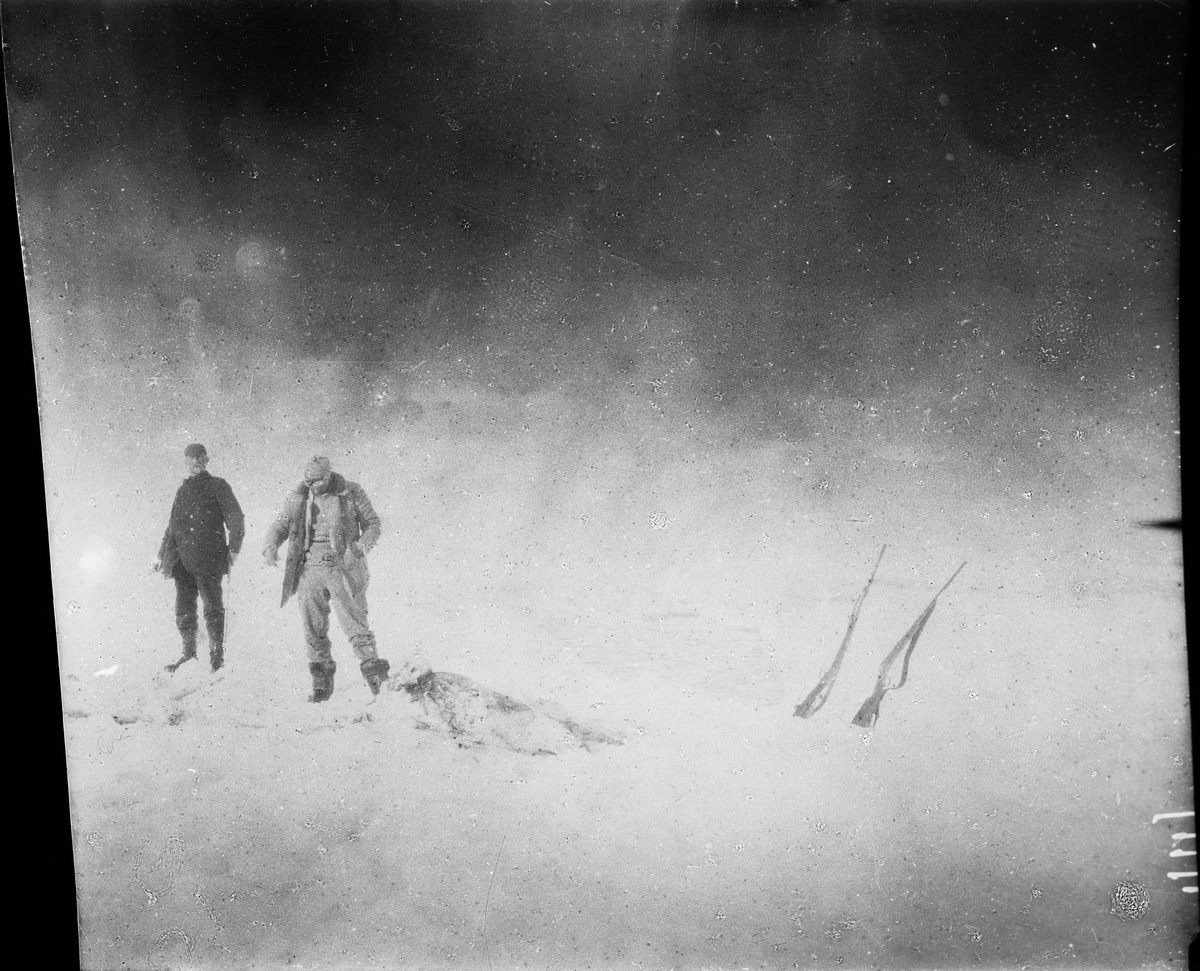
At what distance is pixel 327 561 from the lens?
2.94 m

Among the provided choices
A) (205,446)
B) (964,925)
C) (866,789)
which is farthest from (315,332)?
(964,925)

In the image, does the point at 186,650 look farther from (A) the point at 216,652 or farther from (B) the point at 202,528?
(B) the point at 202,528

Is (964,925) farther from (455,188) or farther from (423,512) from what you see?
(455,188)

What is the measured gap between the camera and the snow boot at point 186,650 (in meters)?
2.96

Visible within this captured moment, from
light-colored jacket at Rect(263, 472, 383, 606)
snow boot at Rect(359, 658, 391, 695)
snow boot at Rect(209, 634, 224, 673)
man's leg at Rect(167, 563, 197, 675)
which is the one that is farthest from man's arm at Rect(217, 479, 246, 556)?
snow boot at Rect(359, 658, 391, 695)

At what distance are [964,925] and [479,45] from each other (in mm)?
4025

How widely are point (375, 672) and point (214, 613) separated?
71cm

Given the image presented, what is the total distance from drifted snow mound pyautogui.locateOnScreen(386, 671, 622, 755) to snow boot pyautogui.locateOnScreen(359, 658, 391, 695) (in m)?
Answer: 0.16

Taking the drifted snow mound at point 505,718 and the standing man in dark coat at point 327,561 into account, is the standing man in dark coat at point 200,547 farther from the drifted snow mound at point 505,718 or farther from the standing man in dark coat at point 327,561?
the drifted snow mound at point 505,718

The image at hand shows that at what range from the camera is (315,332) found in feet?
9.48

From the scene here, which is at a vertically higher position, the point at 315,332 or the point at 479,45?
the point at 479,45

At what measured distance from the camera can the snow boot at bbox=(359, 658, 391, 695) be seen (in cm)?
294

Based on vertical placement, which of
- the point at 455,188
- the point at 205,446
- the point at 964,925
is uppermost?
the point at 455,188

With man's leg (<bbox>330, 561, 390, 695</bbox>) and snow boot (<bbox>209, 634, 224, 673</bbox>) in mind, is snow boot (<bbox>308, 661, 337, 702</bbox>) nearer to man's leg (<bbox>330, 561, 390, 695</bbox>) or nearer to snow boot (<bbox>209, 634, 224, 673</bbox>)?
man's leg (<bbox>330, 561, 390, 695</bbox>)
